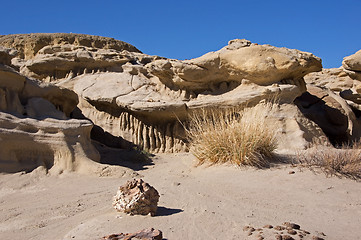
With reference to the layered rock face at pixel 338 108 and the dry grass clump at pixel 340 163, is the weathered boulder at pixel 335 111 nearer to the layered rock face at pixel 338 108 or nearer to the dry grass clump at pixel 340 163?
the layered rock face at pixel 338 108

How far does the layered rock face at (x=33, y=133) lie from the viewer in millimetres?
5801

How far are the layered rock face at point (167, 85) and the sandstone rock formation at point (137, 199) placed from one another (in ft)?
17.6

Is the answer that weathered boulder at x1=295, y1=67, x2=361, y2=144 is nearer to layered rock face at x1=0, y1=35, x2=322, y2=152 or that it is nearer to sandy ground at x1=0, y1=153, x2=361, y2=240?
layered rock face at x1=0, y1=35, x2=322, y2=152

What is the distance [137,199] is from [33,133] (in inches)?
151

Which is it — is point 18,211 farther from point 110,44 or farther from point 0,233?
point 110,44

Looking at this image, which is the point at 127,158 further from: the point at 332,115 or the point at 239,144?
the point at 332,115

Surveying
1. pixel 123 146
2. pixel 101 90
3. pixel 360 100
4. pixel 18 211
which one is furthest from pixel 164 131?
pixel 360 100

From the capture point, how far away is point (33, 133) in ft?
19.9

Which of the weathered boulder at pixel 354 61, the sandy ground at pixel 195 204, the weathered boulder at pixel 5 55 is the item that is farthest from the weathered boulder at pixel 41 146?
the weathered boulder at pixel 354 61

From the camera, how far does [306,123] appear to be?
812 centimetres

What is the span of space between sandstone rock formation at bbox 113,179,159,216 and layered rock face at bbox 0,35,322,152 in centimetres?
537

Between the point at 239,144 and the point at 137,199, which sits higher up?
the point at 239,144

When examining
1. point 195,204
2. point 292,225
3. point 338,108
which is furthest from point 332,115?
point 292,225

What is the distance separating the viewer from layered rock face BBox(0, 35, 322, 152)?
8.73 m
